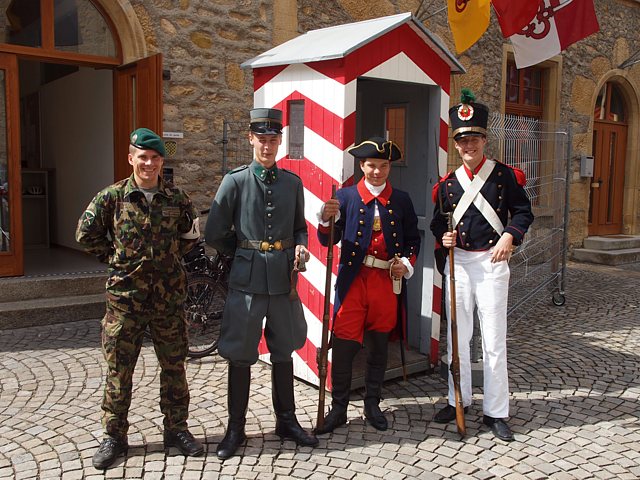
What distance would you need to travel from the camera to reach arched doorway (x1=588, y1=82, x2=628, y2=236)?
39.7 ft

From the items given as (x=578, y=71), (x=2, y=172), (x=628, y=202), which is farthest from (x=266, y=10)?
(x=628, y=202)

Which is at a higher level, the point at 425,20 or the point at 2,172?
the point at 425,20

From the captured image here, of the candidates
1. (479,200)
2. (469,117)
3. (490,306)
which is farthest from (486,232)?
(469,117)

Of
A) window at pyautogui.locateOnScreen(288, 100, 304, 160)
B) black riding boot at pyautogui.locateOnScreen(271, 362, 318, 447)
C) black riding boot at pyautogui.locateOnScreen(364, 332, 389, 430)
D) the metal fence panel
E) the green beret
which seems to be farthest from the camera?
the metal fence panel

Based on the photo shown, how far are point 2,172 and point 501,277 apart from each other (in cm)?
463

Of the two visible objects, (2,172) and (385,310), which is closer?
(385,310)

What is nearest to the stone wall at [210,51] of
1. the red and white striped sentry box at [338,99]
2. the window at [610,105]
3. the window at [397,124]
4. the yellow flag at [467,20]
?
the yellow flag at [467,20]

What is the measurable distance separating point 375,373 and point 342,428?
37 centimetres

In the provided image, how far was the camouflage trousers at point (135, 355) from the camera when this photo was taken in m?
3.24

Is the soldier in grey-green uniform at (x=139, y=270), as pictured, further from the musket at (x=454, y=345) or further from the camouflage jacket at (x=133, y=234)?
the musket at (x=454, y=345)

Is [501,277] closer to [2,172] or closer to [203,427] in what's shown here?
[203,427]

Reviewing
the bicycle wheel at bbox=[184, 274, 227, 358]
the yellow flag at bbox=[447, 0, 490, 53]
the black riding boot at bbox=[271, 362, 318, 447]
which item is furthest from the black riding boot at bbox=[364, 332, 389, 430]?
the yellow flag at bbox=[447, 0, 490, 53]

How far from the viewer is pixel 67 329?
564cm

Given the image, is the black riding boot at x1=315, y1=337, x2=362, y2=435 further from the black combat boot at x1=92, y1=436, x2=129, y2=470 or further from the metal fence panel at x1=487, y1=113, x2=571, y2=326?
the metal fence panel at x1=487, y1=113, x2=571, y2=326
